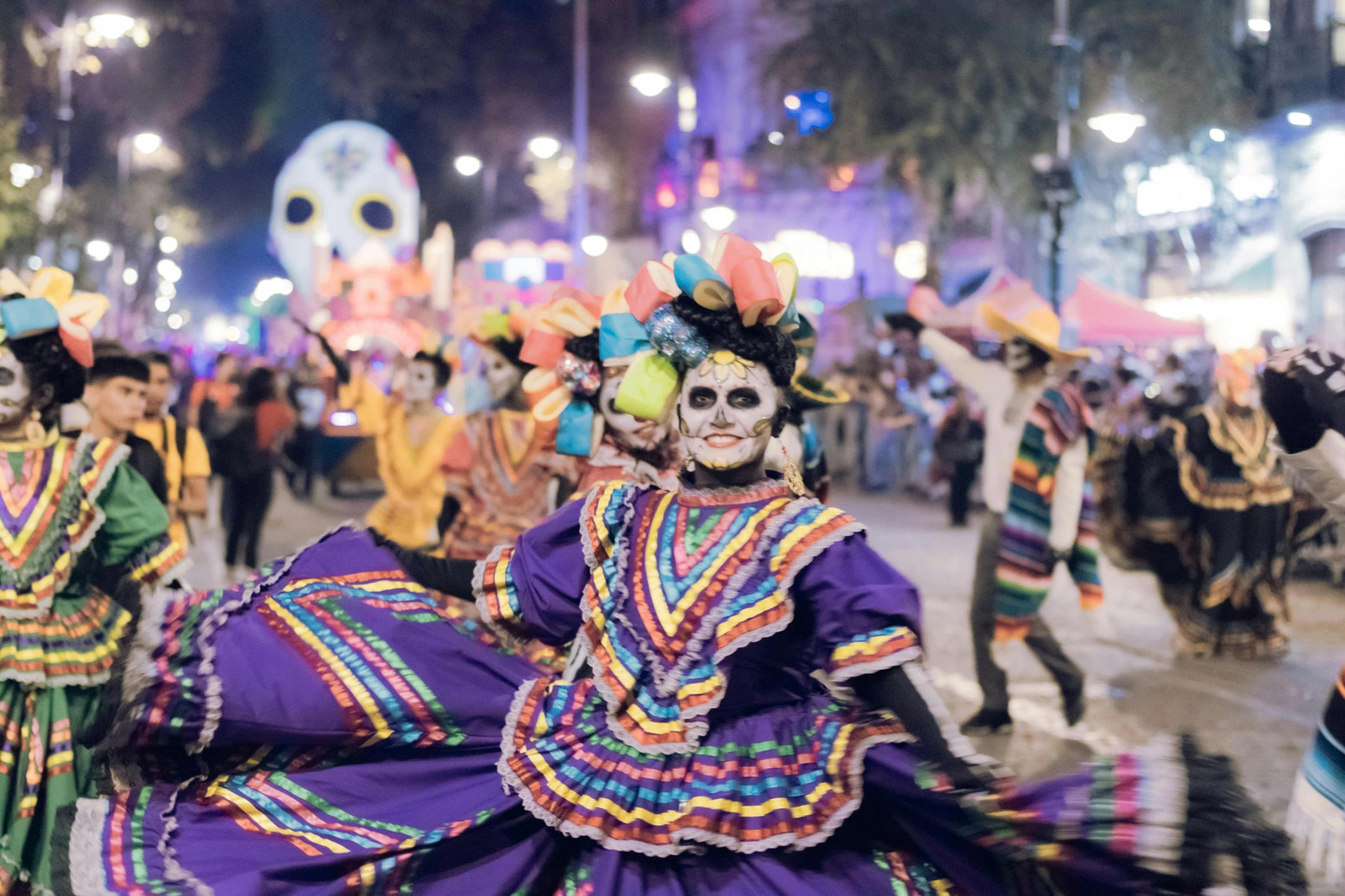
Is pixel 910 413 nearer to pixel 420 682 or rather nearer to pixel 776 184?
pixel 420 682

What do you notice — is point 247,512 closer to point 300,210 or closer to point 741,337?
point 741,337

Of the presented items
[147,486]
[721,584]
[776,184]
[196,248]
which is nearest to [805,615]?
[721,584]

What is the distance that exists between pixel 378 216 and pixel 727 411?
35.0m

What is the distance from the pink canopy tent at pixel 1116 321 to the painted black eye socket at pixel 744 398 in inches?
720

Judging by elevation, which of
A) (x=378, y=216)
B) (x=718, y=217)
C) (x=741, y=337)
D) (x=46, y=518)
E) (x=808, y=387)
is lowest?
(x=46, y=518)

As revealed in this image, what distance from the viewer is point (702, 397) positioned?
3.60 metres

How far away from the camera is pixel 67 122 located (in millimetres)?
24188

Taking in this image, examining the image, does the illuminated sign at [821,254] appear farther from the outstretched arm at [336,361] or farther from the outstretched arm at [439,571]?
the outstretched arm at [439,571]

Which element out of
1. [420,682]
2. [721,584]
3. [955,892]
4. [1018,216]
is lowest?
[955,892]

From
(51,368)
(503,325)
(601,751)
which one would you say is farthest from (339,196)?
(601,751)

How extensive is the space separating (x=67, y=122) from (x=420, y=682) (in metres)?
23.3

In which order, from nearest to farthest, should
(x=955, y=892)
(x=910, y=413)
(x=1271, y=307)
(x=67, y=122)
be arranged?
(x=955, y=892) → (x=910, y=413) → (x=67, y=122) → (x=1271, y=307)

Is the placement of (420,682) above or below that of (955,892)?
above

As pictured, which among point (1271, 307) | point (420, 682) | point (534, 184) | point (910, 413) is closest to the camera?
point (420, 682)
